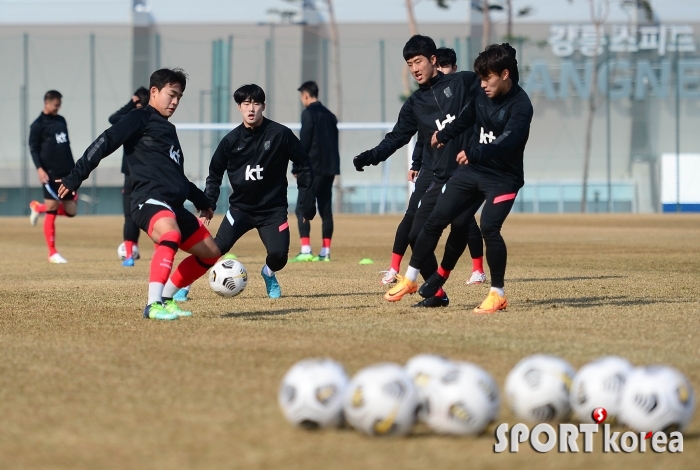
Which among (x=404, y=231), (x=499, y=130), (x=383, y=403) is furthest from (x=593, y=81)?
(x=383, y=403)

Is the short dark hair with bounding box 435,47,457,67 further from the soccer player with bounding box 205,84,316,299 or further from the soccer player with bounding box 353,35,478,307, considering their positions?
the soccer player with bounding box 205,84,316,299

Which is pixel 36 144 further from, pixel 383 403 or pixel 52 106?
pixel 383 403

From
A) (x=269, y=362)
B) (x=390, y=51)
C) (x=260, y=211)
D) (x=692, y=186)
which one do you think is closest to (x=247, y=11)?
(x=390, y=51)

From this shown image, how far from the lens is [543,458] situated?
3.77m

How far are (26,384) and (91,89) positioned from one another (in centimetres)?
4136

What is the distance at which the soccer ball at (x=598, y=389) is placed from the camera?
13.6 feet

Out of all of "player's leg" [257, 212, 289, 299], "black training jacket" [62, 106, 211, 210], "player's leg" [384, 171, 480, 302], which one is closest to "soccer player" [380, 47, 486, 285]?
"player's leg" [384, 171, 480, 302]

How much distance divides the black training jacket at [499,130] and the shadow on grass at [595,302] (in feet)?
3.47

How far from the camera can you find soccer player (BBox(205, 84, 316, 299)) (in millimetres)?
9031

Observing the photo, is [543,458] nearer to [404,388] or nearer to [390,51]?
[404,388]

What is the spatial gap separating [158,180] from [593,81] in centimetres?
3809

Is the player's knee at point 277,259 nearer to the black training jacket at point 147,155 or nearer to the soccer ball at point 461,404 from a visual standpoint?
the black training jacket at point 147,155

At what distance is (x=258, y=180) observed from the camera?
9.07m

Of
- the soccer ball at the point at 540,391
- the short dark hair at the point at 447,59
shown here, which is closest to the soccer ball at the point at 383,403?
the soccer ball at the point at 540,391
